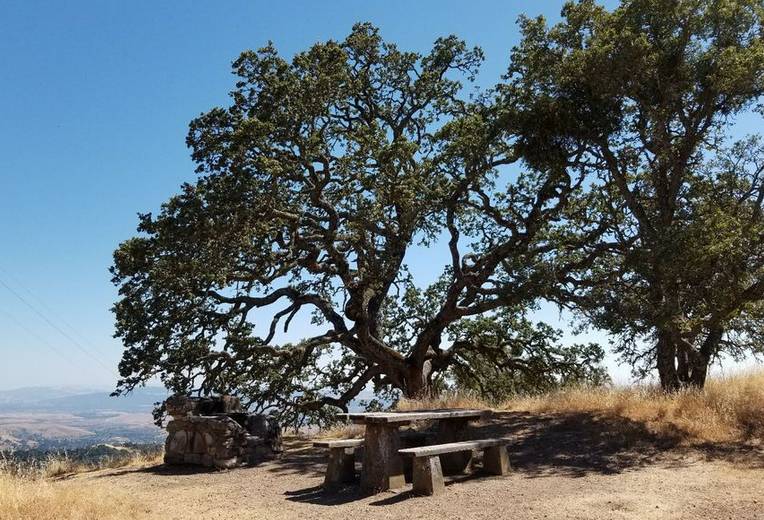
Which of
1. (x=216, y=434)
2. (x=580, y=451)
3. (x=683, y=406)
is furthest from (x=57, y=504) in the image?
(x=683, y=406)

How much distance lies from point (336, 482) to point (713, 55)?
33.4 feet

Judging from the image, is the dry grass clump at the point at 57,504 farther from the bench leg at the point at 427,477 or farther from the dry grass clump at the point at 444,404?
the dry grass clump at the point at 444,404

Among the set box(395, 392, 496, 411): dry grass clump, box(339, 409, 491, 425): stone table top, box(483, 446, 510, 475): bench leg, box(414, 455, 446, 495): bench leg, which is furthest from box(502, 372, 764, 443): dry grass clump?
box(414, 455, 446, 495): bench leg

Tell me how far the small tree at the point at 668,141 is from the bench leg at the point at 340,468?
5798 millimetres

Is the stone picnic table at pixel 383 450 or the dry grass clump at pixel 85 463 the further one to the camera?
the dry grass clump at pixel 85 463

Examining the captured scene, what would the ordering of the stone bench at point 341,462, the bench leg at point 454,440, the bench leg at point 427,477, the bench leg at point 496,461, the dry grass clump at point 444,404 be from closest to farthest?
the bench leg at point 427,477, the bench leg at point 496,461, the stone bench at point 341,462, the bench leg at point 454,440, the dry grass clump at point 444,404

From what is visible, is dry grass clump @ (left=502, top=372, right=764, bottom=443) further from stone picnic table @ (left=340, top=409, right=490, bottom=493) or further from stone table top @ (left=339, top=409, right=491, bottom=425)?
stone picnic table @ (left=340, top=409, right=490, bottom=493)

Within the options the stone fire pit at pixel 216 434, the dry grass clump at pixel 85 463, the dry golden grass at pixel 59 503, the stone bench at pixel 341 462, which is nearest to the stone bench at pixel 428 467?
the stone bench at pixel 341 462

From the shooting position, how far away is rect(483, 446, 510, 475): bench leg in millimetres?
9008

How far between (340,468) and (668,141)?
A: 902 cm

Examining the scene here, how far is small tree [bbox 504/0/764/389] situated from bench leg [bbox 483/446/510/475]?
3.79 meters

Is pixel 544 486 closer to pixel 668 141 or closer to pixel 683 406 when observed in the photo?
pixel 683 406

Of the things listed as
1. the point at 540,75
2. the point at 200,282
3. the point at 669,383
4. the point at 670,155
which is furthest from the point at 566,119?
the point at 200,282

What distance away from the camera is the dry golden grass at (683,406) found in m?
10.1
